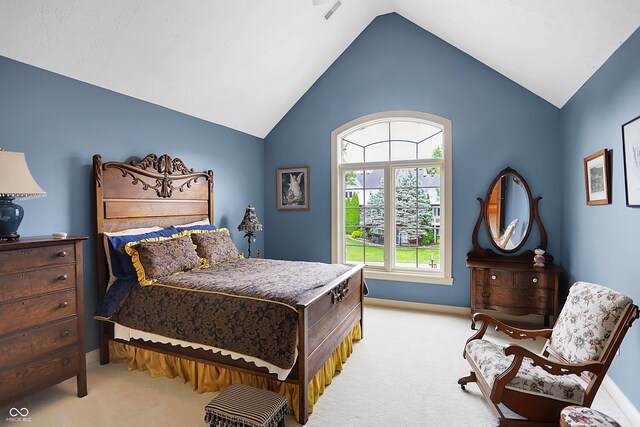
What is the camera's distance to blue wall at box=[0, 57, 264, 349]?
2406 mm

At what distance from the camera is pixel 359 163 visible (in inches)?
184

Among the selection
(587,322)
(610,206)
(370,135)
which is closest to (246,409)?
(587,322)

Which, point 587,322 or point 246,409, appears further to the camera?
point 587,322

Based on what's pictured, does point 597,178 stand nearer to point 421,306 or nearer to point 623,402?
point 623,402

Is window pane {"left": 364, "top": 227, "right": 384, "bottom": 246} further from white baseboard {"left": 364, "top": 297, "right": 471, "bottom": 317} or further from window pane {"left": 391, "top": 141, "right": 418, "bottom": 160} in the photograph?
window pane {"left": 391, "top": 141, "right": 418, "bottom": 160}

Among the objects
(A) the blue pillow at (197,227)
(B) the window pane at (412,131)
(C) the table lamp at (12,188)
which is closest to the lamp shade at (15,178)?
(C) the table lamp at (12,188)

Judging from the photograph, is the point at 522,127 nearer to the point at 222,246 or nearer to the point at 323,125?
the point at 323,125

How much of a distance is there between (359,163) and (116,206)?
Answer: 305cm

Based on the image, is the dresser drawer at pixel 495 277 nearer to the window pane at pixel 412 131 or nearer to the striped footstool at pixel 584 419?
the window pane at pixel 412 131

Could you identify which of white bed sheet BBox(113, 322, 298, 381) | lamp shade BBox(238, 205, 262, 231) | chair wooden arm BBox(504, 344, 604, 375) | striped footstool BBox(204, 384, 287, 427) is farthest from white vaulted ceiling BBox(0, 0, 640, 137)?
striped footstool BBox(204, 384, 287, 427)

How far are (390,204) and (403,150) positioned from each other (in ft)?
2.53

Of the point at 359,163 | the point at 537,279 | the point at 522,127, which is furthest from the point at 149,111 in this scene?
the point at 537,279

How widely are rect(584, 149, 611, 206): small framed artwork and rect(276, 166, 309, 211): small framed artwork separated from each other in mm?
3280

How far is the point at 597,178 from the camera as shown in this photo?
261cm
